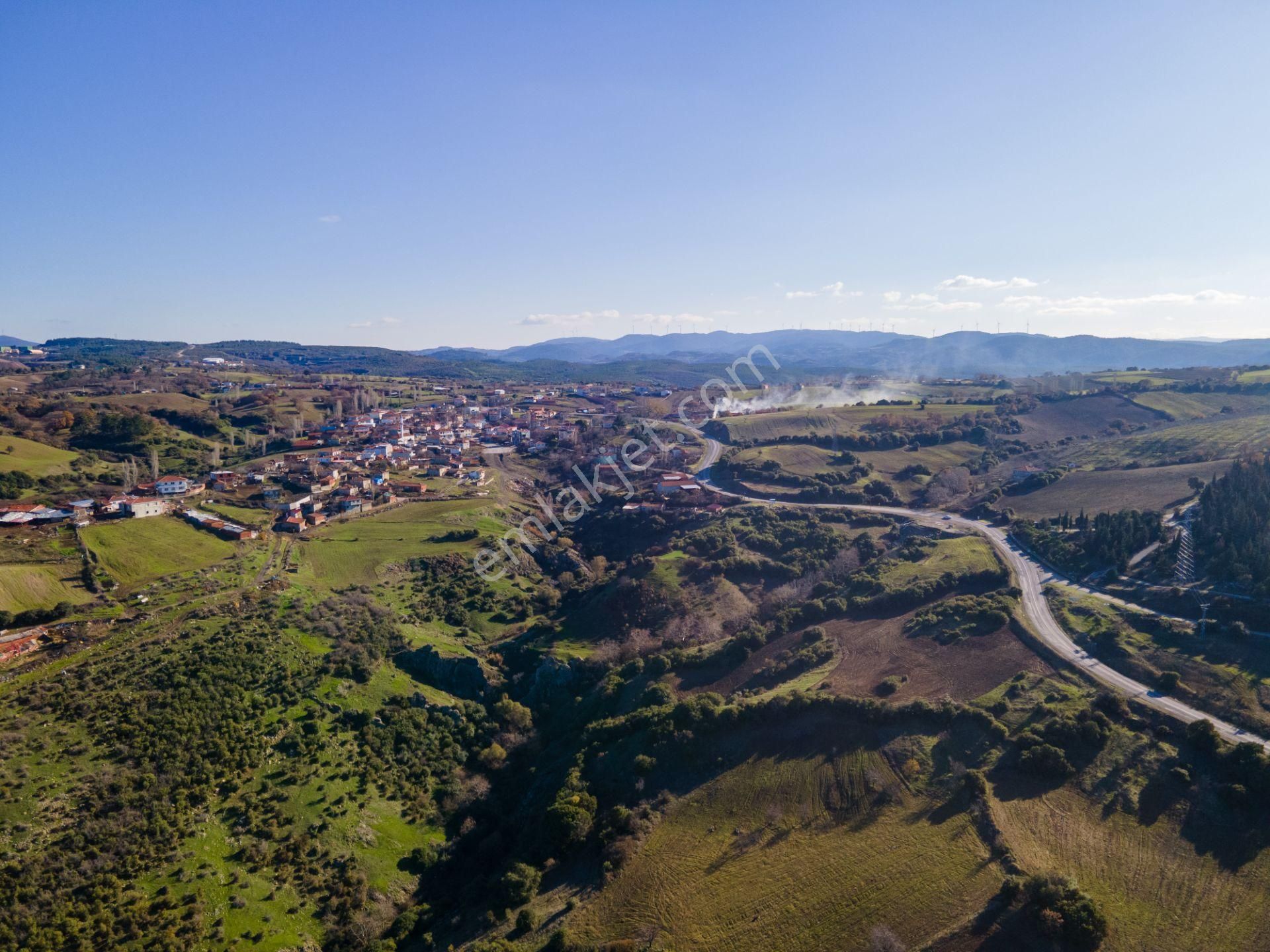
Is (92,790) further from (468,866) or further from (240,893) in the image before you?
(468,866)

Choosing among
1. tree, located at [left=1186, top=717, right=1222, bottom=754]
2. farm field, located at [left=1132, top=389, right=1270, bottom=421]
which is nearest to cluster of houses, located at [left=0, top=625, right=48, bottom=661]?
tree, located at [left=1186, top=717, right=1222, bottom=754]

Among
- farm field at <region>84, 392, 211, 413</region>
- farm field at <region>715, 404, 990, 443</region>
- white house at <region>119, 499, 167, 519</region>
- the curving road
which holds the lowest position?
the curving road

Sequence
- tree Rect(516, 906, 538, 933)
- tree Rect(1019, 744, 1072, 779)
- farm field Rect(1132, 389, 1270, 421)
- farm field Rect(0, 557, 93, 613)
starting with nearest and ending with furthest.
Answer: tree Rect(516, 906, 538, 933) < tree Rect(1019, 744, 1072, 779) < farm field Rect(0, 557, 93, 613) < farm field Rect(1132, 389, 1270, 421)

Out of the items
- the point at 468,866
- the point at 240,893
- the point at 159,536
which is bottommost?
the point at 468,866

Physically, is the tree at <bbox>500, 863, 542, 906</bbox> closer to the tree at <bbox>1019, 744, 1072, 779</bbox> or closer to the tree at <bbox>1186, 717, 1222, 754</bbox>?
the tree at <bbox>1019, 744, 1072, 779</bbox>

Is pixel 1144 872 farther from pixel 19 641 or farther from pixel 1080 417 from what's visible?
pixel 1080 417

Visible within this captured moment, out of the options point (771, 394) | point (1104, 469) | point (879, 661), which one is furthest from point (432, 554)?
point (771, 394)
